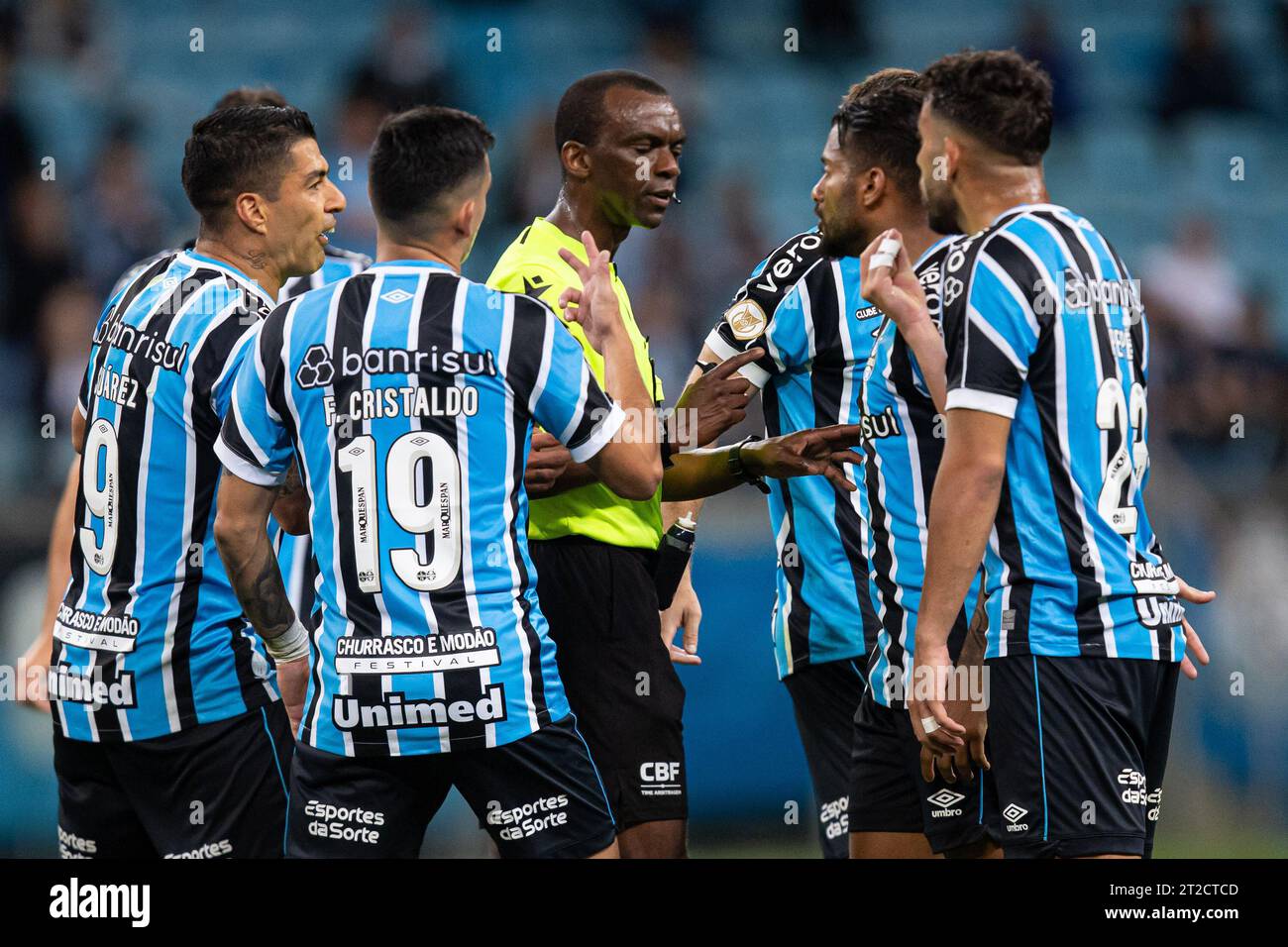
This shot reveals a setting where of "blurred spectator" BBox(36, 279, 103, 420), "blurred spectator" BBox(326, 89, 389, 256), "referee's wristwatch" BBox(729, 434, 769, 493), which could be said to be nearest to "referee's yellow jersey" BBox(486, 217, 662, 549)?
"referee's wristwatch" BBox(729, 434, 769, 493)

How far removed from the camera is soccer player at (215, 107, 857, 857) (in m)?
3.70

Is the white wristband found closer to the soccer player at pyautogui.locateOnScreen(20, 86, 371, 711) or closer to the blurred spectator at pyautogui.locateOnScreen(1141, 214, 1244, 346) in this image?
the soccer player at pyautogui.locateOnScreen(20, 86, 371, 711)

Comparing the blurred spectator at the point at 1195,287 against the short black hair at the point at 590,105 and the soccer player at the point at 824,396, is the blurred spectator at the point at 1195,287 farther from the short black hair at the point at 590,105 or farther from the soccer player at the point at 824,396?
the short black hair at the point at 590,105

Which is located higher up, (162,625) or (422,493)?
(422,493)

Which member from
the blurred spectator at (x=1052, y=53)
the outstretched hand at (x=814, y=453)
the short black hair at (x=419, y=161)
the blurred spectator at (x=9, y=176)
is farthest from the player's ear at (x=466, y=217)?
the blurred spectator at (x=1052, y=53)

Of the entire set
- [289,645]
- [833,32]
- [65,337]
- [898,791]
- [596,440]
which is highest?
[833,32]

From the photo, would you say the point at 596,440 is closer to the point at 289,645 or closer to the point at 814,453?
the point at 814,453

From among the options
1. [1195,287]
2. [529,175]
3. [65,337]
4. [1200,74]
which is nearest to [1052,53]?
[1200,74]

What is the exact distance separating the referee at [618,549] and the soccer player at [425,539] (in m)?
0.67

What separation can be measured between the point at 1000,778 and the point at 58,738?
2.51 meters

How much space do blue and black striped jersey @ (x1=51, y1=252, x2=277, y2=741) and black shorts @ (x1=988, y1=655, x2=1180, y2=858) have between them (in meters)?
1.98

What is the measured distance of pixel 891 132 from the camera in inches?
187

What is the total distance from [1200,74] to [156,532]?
9.25 meters

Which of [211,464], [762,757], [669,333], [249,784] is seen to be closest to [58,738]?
[249,784]
